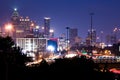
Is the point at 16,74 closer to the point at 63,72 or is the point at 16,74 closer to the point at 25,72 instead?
the point at 25,72

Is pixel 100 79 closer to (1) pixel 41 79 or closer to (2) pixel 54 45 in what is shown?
(1) pixel 41 79

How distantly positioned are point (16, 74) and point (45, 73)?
431 centimetres

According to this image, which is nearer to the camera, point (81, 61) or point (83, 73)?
point (83, 73)

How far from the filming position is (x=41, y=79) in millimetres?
49438

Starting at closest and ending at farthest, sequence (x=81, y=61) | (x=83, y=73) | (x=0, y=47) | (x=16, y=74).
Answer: (x=16, y=74), (x=83, y=73), (x=81, y=61), (x=0, y=47)

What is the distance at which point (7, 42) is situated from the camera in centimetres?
7231

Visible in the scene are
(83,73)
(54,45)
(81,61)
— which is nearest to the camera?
(83,73)

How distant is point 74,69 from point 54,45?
110760 millimetres

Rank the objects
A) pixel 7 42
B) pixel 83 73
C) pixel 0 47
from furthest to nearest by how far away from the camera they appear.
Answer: pixel 7 42, pixel 0 47, pixel 83 73

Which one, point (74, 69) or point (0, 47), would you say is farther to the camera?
point (0, 47)

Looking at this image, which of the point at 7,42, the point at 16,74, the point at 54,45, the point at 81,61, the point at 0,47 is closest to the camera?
the point at 16,74

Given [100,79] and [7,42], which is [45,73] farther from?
[7,42]

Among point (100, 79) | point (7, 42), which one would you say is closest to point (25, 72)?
point (100, 79)

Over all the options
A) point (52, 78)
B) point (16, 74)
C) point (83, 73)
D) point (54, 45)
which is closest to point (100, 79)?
point (83, 73)
